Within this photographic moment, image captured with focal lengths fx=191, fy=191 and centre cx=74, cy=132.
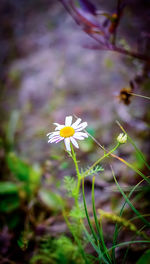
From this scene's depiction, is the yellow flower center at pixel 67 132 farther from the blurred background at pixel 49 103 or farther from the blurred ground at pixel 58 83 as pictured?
the blurred ground at pixel 58 83

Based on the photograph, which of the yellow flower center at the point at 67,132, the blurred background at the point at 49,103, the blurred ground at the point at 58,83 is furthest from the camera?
the blurred ground at the point at 58,83

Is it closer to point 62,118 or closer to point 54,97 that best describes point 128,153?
point 62,118

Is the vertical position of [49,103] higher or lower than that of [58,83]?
lower

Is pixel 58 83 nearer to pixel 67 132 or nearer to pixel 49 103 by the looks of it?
pixel 49 103

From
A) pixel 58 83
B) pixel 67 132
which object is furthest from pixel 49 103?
pixel 67 132

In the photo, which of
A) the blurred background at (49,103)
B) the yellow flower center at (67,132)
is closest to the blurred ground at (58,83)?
the blurred background at (49,103)

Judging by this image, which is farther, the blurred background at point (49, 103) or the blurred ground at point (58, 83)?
the blurred ground at point (58, 83)

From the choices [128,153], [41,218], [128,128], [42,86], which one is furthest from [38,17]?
[41,218]

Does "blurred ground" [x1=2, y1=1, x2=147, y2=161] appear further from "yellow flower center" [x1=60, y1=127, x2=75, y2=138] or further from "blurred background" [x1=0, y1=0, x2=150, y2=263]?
"yellow flower center" [x1=60, y1=127, x2=75, y2=138]

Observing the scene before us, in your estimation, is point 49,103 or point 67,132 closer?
point 67,132

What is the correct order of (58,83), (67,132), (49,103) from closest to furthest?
(67,132)
(49,103)
(58,83)
